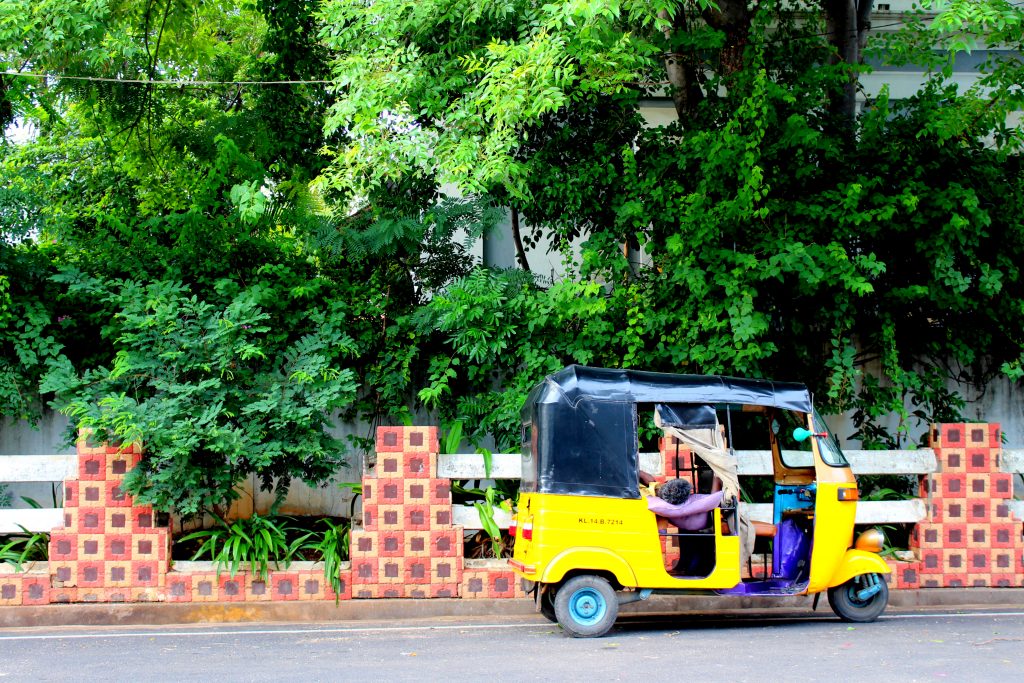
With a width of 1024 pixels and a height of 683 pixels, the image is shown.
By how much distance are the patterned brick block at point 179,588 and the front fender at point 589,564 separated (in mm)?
3446

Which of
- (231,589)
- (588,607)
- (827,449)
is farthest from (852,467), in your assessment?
(231,589)

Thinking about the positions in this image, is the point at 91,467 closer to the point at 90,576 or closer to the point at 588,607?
the point at 90,576

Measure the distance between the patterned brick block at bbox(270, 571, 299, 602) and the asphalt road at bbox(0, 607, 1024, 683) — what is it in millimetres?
421

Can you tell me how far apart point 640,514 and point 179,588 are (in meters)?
4.30

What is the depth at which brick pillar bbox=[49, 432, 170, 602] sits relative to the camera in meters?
8.72

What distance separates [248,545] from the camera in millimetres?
8953

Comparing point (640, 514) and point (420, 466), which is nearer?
point (640, 514)

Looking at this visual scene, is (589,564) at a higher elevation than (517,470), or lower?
lower

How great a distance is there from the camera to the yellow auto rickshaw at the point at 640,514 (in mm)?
7547

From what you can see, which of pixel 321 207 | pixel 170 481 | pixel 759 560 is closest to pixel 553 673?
pixel 759 560

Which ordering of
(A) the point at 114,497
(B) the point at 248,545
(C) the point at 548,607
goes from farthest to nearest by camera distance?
1. (B) the point at 248,545
2. (A) the point at 114,497
3. (C) the point at 548,607

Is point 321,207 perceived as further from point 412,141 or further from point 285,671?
point 285,671

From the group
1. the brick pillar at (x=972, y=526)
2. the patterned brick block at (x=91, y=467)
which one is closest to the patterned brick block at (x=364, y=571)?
the patterned brick block at (x=91, y=467)

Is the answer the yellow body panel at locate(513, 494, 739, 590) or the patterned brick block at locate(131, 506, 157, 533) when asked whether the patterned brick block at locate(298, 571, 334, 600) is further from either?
the yellow body panel at locate(513, 494, 739, 590)
